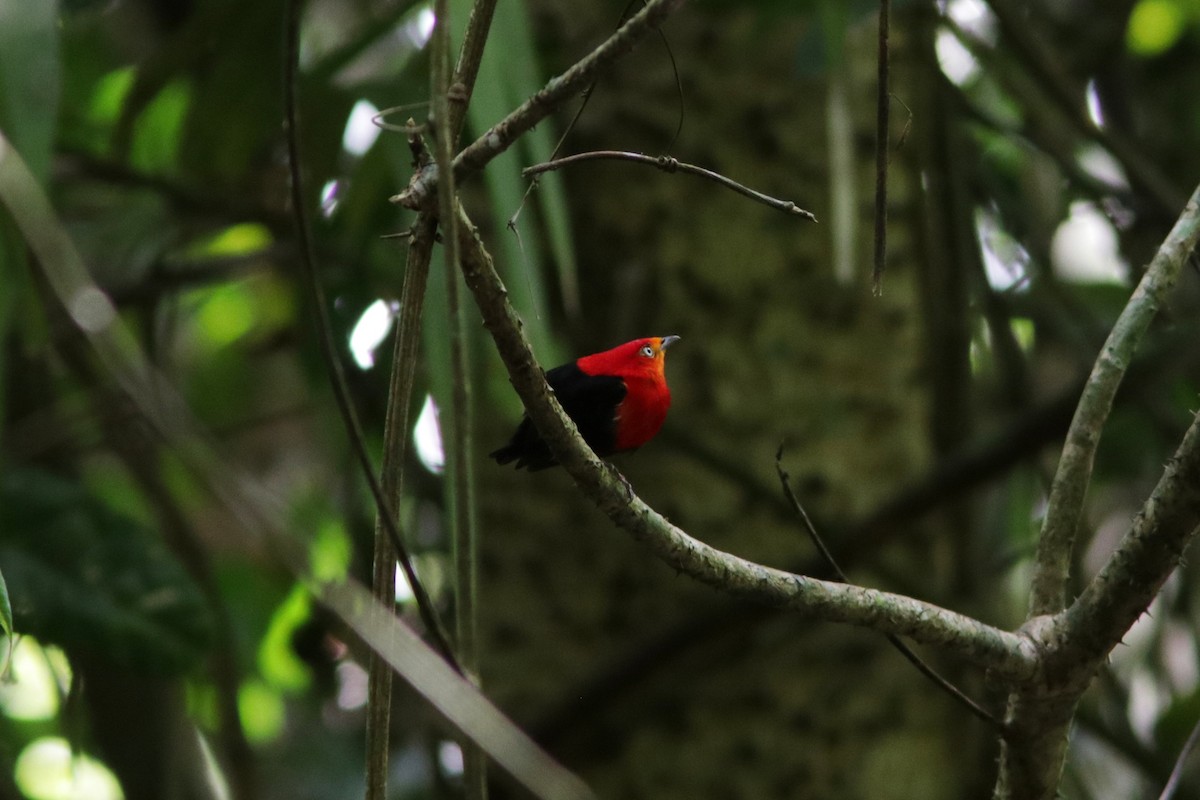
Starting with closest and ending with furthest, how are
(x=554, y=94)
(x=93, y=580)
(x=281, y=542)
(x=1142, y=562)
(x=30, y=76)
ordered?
1. (x=281, y=542)
2. (x=554, y=94)
3. (x=1142, y=562)
4. (x=30, y=76)
5. (x=93, y=580)

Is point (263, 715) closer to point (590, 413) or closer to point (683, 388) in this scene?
point (683, 388)

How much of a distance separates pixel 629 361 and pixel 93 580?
65.5 inches

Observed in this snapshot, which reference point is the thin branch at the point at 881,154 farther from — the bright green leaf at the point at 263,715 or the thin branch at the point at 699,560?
the bright green leaf at the point at 263,715

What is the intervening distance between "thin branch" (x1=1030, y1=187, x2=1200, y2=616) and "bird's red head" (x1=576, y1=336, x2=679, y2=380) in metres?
0.78

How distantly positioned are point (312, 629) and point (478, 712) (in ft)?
12.4

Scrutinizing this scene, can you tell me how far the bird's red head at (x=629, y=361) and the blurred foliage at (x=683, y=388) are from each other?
63cm

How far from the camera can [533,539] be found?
374 centimetres

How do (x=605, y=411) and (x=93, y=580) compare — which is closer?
(x=605, y=411)

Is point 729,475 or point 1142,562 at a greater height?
point 1142,562

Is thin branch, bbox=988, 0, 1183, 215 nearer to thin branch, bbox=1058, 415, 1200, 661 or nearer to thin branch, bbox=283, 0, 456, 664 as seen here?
thin branch, bbox=1058, 415, 1200, 661

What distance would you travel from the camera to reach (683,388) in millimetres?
3740

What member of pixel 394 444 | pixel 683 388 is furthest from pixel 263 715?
pixel 394 444

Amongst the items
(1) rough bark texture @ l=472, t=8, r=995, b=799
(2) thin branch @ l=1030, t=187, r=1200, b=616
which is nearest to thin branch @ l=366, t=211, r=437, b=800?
(2) thin branch @ l=1030, t=187, r=1200, b=616

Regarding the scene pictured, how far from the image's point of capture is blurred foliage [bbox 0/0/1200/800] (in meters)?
3.29
